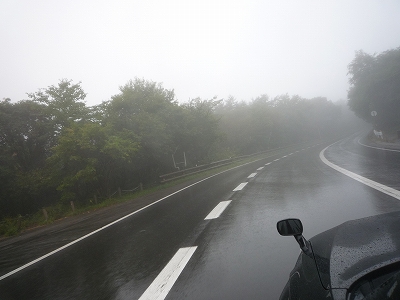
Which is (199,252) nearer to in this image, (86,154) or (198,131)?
(86,154)

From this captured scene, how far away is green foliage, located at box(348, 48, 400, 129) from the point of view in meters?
40.4

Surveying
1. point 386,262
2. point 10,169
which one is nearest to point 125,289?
point 386,262

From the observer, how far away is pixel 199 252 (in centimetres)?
472

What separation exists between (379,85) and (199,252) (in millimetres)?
47386

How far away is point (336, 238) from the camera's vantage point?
2.29 metres

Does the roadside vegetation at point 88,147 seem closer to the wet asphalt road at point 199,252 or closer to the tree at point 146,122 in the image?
the tree at point 146,122

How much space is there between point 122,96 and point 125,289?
19.7 meters

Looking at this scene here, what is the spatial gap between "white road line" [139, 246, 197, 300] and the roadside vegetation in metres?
10.1

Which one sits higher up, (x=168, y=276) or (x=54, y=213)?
(x=168, y=276)

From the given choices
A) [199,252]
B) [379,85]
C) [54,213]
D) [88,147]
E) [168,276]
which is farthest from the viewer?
[379,85]

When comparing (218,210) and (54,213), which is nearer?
(218,210)

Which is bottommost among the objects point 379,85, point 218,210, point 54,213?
point 54,213

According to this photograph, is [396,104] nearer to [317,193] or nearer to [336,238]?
[317,193]

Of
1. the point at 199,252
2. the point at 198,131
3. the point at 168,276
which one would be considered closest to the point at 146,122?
the point at 198,131
